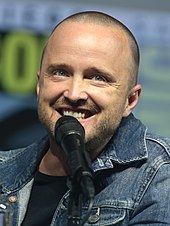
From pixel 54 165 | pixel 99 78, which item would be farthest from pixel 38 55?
pixel 99 78

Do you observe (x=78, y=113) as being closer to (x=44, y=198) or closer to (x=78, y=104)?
(x=78, y=104)

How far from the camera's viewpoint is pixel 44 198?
4.89 feet

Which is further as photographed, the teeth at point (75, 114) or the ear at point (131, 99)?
the ear at point (131, 99)

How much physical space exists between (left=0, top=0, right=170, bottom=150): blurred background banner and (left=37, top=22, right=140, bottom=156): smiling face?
1315mm

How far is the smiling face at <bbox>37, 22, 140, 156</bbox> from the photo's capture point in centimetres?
137

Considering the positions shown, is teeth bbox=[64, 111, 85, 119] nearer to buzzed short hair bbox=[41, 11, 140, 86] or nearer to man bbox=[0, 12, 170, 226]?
man bbox=[0, 12, 170, 226]

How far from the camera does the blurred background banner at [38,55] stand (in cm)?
278

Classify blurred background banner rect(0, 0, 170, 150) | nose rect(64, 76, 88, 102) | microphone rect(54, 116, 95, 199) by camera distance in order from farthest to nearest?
blurred background banner rect(0, 0, 170, 150) < nose rect(64, 76, 88, 102) < microphone rect(54, 116, 95, 199)

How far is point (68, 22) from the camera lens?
4.87 ft

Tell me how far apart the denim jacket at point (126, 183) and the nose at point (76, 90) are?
0.64 ft

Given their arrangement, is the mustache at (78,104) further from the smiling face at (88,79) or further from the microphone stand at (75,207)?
the microphone stand at (75,207)

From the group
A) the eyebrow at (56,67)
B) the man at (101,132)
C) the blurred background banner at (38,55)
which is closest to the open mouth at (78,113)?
the man at (101,132)

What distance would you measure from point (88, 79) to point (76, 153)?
0.32m

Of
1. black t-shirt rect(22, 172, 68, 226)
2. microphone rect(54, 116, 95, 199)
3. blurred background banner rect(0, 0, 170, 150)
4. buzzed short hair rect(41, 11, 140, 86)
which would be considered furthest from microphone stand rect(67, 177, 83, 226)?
blurred background banner rect(0, 0, 170, 150)
